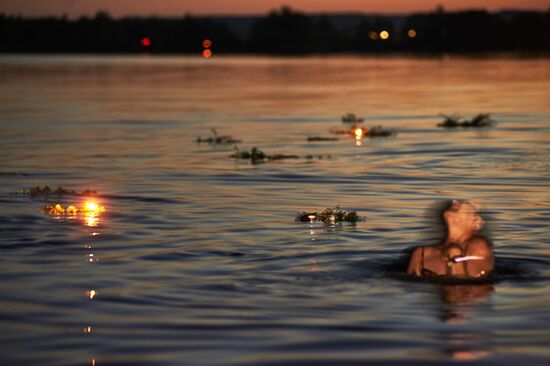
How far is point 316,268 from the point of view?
52.4 ft

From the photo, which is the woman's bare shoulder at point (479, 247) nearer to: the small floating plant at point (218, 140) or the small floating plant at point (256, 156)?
the small floating plant at point (256, 156)

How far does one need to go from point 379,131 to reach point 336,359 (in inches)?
1160

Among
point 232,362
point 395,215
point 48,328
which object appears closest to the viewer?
point 232,362

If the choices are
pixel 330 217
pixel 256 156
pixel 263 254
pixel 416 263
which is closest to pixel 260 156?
pixel 256 156

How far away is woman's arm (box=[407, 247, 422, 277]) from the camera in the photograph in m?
14.2

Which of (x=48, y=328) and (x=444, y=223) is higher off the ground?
(x=444, y=223)

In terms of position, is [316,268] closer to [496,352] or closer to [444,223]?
[444,223]

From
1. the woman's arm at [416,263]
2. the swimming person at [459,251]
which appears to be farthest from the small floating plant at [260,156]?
the swimming person at [459,251]

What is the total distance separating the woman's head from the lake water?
844 millimetres

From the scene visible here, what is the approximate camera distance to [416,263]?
1435 centimetres

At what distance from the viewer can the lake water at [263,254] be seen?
11766 millimetres

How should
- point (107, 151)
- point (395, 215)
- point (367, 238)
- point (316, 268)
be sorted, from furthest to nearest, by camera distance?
point (107, 151) < point (395, 215) < point (367, 238) < point (316, 268)

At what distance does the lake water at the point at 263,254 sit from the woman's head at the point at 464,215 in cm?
84

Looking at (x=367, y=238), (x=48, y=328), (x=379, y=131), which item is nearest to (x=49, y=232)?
(x=367, y=238)
